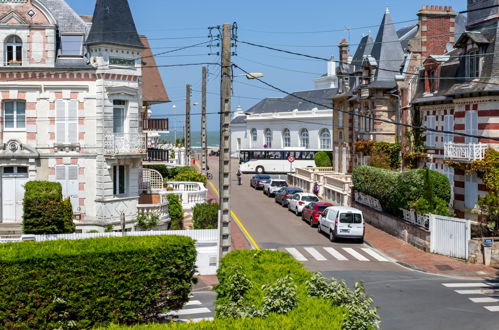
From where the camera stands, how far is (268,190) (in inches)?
1959

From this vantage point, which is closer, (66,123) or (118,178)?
(66,123)

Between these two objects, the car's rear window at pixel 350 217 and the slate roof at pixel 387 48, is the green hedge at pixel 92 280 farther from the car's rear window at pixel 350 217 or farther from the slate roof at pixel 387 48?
the slate roof at pixel 387 48

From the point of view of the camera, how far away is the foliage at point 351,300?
11.2 meters

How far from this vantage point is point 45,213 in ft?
82.8

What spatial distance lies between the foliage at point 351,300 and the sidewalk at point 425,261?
14435mm

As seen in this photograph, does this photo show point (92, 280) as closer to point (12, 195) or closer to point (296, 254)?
point (12, 195)

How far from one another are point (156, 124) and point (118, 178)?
10023 millimetres

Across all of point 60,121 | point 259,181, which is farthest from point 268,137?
point 60,121

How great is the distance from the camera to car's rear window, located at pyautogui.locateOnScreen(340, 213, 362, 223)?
105ft

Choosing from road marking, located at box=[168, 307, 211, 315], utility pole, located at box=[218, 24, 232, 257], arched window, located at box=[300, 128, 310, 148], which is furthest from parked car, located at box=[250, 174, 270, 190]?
road marking, located at box=[168, 307, 211, 315]

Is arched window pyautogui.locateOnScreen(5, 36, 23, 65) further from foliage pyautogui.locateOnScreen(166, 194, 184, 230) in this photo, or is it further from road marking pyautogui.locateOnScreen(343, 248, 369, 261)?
road marking pyautogui.locateOnScreen(343, 248, 369, 261)

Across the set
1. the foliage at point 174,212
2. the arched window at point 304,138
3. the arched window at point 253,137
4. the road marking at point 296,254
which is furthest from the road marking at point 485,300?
the arched window at point 253,137

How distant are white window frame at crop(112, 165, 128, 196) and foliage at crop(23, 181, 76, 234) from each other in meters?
3.40

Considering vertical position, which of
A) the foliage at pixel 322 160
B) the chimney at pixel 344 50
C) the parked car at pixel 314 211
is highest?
the chimney at pixel 344 50
